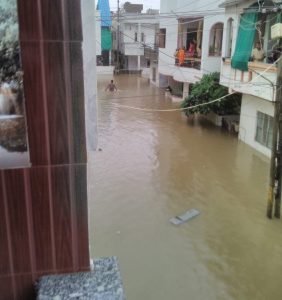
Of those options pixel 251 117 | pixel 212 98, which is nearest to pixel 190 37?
pixel 212 98

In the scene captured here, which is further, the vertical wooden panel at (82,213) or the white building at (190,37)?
the white building at (190,37)

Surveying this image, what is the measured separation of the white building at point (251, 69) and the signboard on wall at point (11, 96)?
11.5 m

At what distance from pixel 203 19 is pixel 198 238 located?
15024mm

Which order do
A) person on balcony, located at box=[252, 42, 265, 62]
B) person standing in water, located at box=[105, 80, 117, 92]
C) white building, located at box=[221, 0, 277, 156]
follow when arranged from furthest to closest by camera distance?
person standing in water, located at box=[105, 80, 117, 92] < person on balcony, located at box=[252, 42, 265, 62] < white building, located at box=[221, 0, 277, 156]

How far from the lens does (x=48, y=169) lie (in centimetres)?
212

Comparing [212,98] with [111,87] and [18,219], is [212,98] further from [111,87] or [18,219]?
[18,219]

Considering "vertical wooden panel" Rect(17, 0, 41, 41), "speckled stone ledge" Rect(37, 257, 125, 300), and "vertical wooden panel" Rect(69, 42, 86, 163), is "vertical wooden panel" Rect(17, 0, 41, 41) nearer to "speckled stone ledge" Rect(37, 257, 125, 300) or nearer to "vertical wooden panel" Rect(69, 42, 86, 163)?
"vertical wooden panel" Rect(69, 42, 86, 163)

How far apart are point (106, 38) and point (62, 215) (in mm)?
41056

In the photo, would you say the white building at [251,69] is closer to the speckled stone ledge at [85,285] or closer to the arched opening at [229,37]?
the arched opening at [229,37]

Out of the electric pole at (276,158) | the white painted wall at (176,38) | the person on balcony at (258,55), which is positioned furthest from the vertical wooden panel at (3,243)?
the white painted wall at (176,38)

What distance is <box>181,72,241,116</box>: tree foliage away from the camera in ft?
57.5

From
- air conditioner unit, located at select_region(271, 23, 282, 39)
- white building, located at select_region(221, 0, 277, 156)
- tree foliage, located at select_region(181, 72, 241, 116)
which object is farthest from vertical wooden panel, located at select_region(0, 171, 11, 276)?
tree foliage, located at select_region(181, 72, 241, 116)

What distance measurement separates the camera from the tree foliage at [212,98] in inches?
690

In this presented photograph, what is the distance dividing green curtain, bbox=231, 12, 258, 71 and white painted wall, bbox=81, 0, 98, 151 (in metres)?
12.8
